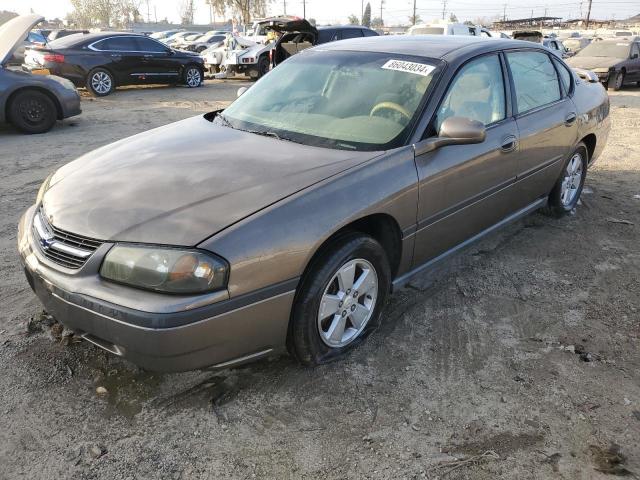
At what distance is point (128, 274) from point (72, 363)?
89 cm

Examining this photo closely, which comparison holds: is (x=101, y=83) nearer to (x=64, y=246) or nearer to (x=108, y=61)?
(x=108, y=61)

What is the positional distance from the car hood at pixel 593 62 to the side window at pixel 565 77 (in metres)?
12.5

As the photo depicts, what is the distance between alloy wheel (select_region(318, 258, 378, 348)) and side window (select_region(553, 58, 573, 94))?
288 cm

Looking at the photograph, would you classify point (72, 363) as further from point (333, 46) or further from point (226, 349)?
point (333, 46)

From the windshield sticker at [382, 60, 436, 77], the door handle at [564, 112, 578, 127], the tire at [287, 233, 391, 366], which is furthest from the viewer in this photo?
the door handle at [564, 112, 578, 127]

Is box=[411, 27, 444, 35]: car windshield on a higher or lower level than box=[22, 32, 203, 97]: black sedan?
higher

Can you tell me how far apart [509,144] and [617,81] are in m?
14.4

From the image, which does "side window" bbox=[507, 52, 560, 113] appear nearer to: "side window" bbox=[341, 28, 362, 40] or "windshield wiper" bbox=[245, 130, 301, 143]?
"windshield wiper" bbox=[245, 130, 301, 143]

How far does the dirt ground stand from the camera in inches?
86.3

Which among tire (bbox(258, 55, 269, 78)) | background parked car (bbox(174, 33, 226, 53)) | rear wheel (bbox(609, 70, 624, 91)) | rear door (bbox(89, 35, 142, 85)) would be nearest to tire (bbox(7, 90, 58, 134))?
rear door (bbox(89, 35, 142, 85))

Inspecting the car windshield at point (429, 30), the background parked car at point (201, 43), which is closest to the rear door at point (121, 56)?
the car windshield at point (429, 30)

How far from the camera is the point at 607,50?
53.1ft

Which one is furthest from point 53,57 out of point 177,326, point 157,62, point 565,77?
point 177,326

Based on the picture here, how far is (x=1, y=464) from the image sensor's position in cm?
215
